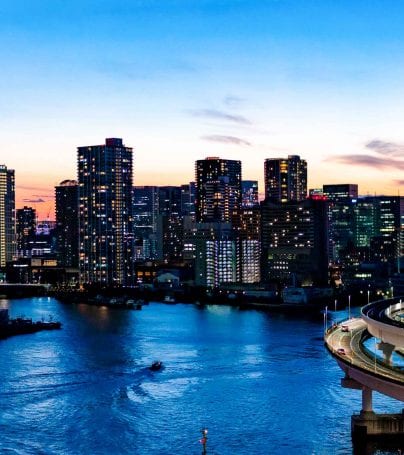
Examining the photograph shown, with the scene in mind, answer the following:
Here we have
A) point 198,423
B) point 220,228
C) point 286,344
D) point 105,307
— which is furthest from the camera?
point 220,228

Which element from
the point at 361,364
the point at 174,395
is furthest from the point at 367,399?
the point at 174,395

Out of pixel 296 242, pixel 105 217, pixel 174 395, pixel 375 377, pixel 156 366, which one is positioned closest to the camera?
pixel 375 377

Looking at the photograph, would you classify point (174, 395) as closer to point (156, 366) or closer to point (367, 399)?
point (156, 366)

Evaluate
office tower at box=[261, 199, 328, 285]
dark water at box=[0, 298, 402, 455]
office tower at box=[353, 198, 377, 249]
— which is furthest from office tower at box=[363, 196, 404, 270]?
dark water at box=[0, 298, 402, 455]

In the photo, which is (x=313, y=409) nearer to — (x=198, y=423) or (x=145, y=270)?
Result: (x=198, y=423)

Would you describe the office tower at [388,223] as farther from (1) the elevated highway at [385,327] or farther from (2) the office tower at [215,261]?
(1) the elevated highway at [385,327]

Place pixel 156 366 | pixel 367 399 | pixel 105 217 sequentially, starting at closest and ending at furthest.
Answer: pixel 367 399, pixel 156 366, pixel 105 217

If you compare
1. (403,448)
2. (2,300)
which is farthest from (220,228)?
(403,448)

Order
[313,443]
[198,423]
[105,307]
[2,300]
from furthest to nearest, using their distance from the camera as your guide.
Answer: [2,300] < [105,307] < [198,423] < [313,443]
